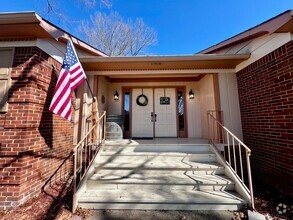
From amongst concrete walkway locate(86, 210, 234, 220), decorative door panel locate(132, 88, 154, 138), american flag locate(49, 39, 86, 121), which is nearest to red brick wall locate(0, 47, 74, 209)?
american flag locate(49, 39, 86, 121)

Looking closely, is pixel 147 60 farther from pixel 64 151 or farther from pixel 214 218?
pixel 214 218

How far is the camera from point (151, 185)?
289cm

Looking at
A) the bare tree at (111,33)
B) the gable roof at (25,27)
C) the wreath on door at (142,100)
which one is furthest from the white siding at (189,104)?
the bare tree at (111,33)

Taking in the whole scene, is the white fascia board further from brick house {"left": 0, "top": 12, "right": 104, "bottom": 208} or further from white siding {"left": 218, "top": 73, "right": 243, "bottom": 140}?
white siding {"left": 218, "top": 73, "right": 243, "bottom": 140}

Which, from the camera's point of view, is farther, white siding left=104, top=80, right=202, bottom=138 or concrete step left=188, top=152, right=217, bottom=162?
white siding left=104, top=80, right=202, bottom=138

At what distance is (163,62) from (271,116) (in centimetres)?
278

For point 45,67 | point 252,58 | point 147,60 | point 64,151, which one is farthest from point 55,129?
point 252,58

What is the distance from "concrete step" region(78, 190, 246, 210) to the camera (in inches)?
96.2

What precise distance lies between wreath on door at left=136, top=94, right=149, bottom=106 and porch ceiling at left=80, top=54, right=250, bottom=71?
5.46 feet

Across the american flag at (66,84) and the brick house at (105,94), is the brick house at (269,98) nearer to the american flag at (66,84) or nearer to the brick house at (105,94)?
the brick house at (105,94)

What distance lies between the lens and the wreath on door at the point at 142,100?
600cm

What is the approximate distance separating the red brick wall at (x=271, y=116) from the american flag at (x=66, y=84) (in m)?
4.10

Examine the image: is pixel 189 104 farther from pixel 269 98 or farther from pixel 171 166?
pixel 171 166

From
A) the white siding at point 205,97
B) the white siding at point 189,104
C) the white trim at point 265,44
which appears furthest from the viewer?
the white siding at point 189,104
